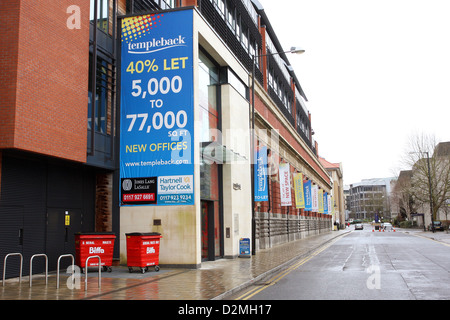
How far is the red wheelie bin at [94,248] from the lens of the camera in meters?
13.1

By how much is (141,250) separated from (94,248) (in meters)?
1.52

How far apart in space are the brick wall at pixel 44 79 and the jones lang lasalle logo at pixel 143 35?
8.66 ft

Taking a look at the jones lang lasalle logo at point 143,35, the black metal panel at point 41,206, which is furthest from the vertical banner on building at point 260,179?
the black metal panel at point 41,206

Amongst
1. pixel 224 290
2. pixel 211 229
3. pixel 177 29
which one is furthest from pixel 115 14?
pixel 224 290

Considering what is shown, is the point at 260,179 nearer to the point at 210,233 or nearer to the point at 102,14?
the point at 210,233

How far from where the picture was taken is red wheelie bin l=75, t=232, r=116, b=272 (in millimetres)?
13117

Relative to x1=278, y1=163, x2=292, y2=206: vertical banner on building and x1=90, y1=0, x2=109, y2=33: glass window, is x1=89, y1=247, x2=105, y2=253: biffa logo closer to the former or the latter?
x1=90, y1=0, x2=109, y2=33: glass window

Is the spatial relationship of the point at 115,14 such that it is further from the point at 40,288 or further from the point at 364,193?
the point at 364,193

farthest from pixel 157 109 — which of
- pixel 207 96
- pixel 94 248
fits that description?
pixel 94 248

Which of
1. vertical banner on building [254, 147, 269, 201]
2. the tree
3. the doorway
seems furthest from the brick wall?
the tree

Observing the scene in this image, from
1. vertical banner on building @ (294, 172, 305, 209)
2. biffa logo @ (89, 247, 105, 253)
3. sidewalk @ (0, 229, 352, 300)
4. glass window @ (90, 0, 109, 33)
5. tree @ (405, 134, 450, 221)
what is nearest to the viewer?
sidewalk @ (0, 229, 352, 300)

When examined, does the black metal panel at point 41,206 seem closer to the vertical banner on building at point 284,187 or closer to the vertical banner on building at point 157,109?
the vertical banner on building at point 157,109
